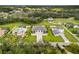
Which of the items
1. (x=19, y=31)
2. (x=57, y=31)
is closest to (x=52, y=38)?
(x=57, y=31)

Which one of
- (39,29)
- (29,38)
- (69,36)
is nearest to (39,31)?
(39,29)

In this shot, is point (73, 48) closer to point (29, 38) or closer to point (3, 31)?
point (29, 38)

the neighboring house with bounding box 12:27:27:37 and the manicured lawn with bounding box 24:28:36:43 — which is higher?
the neighboring house with bounding box 12:27:27:37

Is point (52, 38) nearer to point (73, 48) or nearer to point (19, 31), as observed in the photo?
point (73, 48)

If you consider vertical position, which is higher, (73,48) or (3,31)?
(3,31)

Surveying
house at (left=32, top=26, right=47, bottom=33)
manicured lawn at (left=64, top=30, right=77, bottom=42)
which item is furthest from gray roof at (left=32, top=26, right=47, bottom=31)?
manicured lawn at (left=64, top=30, right=77, bottom=42)

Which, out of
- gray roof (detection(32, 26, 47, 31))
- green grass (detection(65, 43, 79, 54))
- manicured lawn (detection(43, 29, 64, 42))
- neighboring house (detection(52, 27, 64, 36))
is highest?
gray roof (detection(32, 26, 47, 31))

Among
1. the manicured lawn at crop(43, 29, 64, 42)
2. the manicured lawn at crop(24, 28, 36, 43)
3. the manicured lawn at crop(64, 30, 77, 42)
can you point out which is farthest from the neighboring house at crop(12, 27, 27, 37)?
the manicured lawn at crop(64, 30, 77, 42)

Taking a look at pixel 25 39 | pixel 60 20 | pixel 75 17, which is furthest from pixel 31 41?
pixel 75 17

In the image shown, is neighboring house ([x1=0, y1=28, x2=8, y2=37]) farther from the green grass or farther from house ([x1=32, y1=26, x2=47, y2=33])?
the green grass

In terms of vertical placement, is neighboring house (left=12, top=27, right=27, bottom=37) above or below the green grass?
above

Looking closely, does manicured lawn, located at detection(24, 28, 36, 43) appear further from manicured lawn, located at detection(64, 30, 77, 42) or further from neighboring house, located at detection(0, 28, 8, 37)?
manicured lawn, located at detection(64, 30, 77, 42)
